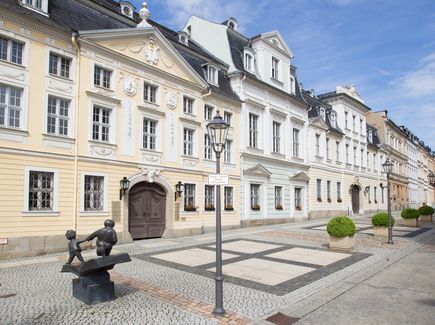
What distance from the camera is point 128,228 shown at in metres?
16.5

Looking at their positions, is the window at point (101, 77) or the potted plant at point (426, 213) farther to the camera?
the potted plant at point (426, 213)

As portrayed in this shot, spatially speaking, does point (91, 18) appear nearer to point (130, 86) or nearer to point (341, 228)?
point (130, 86)

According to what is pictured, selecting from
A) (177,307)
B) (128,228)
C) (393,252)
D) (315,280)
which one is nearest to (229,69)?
(128,228)

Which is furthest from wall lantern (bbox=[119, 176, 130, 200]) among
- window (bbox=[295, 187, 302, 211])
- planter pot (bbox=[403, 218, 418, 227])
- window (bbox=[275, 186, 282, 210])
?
planter pot (bbox=[403, 218, 418, 227])

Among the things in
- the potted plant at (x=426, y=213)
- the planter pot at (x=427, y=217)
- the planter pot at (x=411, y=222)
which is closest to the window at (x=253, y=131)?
the planter pot at (x=411, y=222)

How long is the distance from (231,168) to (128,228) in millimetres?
8266

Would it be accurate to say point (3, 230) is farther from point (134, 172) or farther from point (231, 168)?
point (231, 168)

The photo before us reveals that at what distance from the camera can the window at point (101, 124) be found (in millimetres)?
15555

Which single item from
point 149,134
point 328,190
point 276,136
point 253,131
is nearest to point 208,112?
point 253,131

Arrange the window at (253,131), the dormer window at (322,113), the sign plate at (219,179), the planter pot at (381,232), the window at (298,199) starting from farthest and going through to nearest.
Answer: the dormer window at (322,113) → the window at (298,199) → the window at (253,131) → the planter pot at (381,232) → the sign plate at (219,179)

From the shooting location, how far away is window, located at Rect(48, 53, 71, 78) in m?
14.3

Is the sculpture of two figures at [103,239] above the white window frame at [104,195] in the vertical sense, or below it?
below

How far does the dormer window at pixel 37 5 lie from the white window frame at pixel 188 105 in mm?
7837

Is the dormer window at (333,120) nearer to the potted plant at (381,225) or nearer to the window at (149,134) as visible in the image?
the potted plant at (381,225)
